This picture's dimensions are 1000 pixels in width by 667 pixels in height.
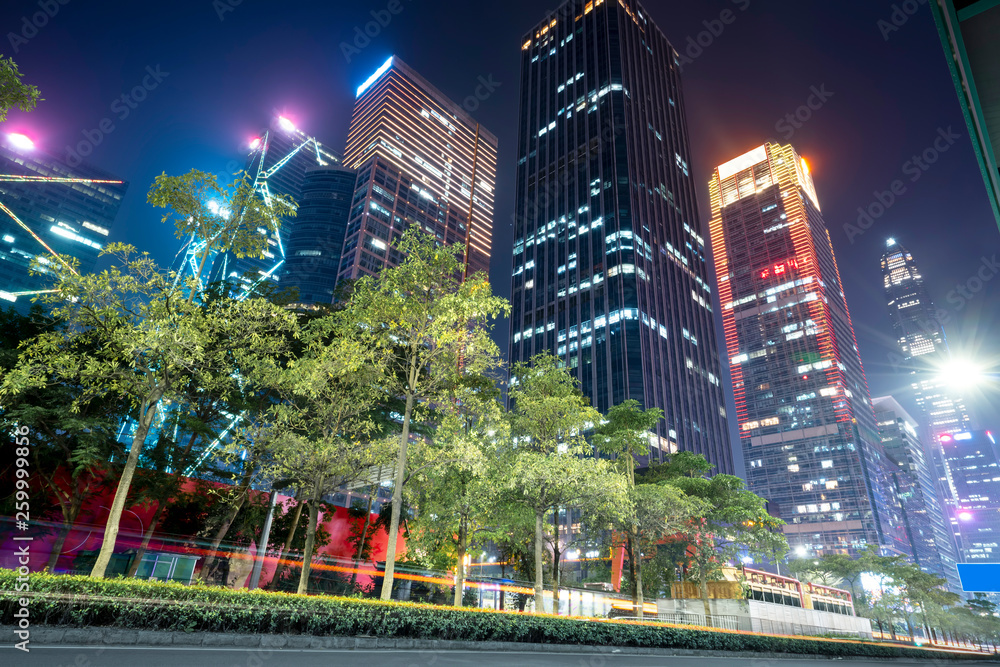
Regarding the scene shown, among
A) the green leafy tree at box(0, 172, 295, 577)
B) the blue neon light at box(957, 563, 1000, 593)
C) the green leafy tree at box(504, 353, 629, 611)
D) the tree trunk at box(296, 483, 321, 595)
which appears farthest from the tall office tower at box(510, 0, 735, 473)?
the green leafy tree at box(0, 172, 295, 577)

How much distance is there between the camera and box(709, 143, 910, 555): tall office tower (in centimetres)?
14512

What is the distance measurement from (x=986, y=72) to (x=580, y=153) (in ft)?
477

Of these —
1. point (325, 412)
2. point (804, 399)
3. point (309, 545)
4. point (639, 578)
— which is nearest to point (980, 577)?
point (639, 578)

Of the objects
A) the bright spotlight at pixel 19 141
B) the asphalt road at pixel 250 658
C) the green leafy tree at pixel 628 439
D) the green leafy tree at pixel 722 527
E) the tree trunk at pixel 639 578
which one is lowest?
the asphalt road at pixel 250 658

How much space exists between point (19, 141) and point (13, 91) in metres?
177

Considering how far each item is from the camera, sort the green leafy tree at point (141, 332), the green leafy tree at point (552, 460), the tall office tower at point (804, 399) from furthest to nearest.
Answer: the tall office tower at point (804, 399) < the green leafy tree at point (552, 460) < the green leafy tree at point (141, 332)

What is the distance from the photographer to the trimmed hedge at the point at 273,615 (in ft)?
30.7

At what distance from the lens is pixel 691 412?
120750 millimetres

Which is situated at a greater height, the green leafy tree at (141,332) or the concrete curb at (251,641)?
the green leafy tree at (141,332)

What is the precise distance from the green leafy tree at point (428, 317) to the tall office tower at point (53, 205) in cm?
12699

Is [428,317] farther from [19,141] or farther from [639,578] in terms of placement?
[19,141]

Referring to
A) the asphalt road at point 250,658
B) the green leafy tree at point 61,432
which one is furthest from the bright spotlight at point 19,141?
the asphalt road at point 250,658

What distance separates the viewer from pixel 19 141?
136250 mm

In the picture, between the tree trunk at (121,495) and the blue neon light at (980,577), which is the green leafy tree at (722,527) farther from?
the tree trunk at (121,495)
